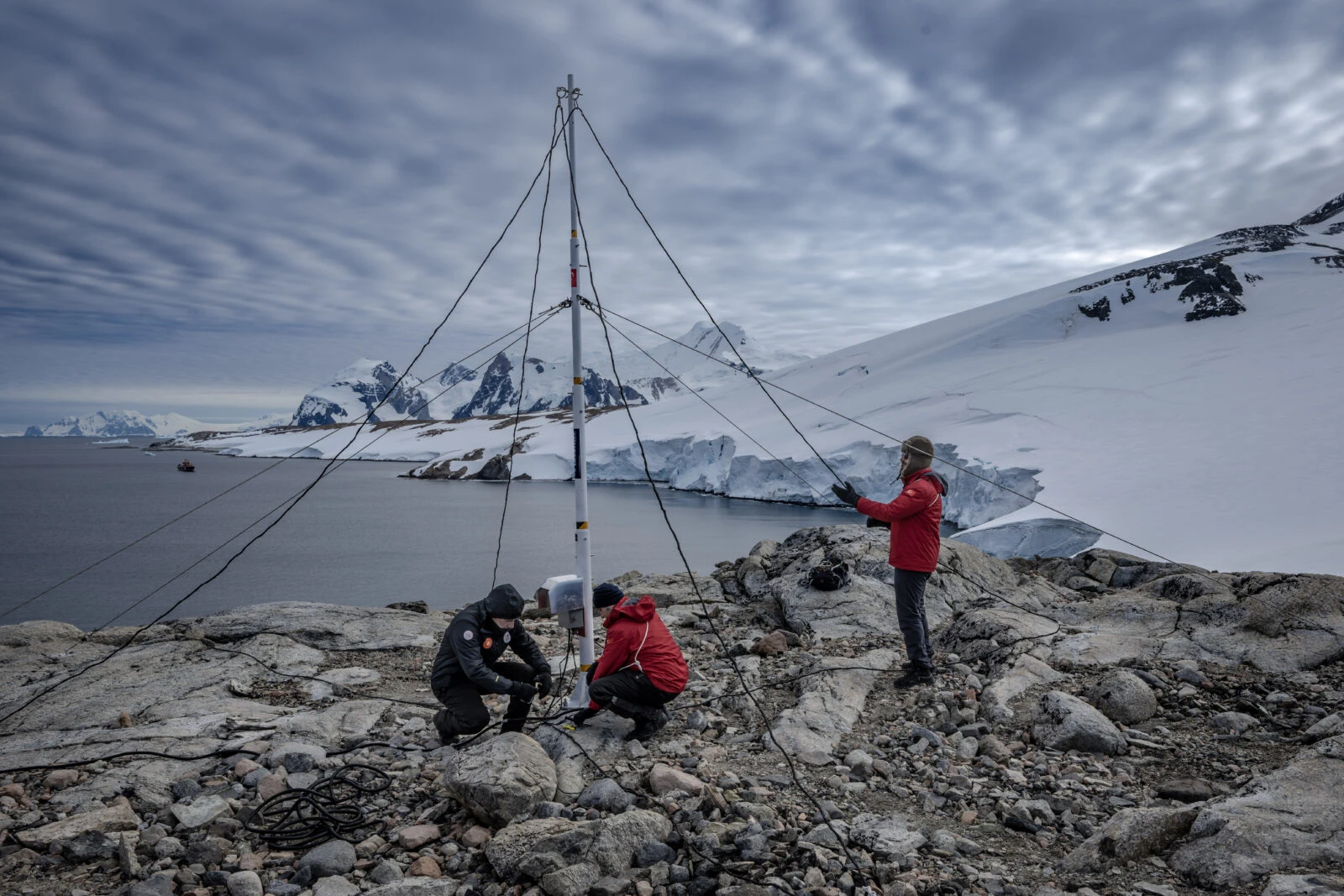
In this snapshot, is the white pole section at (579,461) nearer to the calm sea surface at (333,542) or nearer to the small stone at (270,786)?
the small stone at (270,786)

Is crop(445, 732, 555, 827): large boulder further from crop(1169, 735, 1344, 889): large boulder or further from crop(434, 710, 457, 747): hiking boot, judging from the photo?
crop(1169, 735, 1344, 889): large boulder

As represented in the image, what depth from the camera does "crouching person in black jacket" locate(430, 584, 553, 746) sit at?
4621mm

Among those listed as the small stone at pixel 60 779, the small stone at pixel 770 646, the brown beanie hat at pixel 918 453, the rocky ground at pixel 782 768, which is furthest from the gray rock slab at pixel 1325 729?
the small stone at pixel 60 779

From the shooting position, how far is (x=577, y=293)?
17.9 ft

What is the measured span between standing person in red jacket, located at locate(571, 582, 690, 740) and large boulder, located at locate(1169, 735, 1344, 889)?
2.80m

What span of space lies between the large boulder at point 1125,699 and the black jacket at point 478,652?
12.7ft

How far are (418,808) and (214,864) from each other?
980 mm

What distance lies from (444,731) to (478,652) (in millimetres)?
693

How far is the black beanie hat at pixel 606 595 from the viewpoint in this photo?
5.11 meters

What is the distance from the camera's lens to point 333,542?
1020 inches

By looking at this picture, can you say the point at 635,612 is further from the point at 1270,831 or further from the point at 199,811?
the point at 1270,831

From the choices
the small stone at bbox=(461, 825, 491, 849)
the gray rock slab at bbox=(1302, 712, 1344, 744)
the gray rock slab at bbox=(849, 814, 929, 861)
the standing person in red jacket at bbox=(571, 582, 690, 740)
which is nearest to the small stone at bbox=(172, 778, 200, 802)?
the small stone at bbox=(461, 825, 491, 849)

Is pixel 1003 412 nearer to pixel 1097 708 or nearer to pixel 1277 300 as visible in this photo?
pixel 1277 300

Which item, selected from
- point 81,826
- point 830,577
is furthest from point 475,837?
point 830,577
